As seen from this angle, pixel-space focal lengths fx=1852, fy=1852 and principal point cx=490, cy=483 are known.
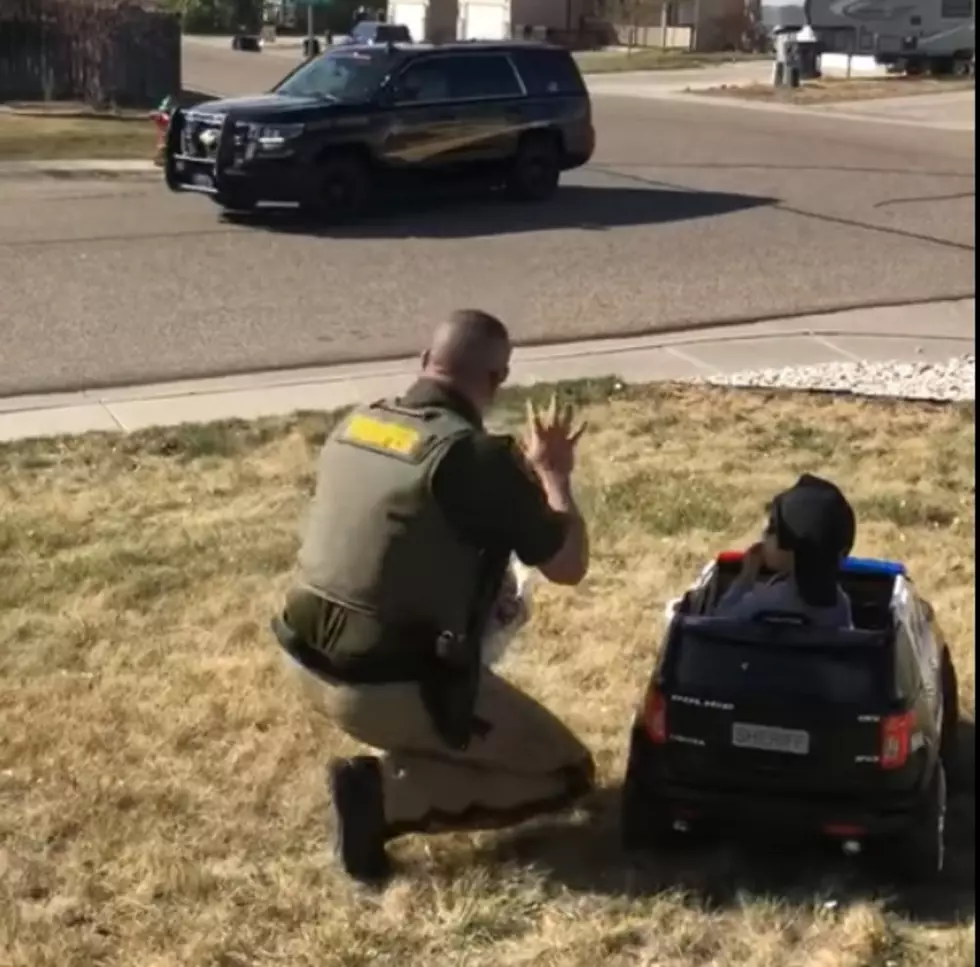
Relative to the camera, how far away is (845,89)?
37594mm

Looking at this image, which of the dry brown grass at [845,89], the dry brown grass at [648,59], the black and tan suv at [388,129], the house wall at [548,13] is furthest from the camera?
the house wall at [548,13]

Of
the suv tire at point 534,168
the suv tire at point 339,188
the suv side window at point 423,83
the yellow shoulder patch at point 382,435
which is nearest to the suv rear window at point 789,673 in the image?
the yellow shoulder patch at point 382,435

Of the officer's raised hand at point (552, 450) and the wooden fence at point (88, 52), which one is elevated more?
the wooden fence at point (88, 52)

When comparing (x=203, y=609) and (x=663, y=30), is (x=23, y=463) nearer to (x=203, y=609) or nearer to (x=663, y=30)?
(x=203, y=609)

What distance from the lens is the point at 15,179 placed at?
20359 mm

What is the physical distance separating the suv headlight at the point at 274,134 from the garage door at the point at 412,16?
50919 millimetres

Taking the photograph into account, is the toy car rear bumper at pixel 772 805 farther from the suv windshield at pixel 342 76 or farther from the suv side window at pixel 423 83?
the suv side window at pixel 423 83

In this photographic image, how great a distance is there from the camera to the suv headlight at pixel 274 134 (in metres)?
16.2

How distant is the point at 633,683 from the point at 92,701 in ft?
5.41

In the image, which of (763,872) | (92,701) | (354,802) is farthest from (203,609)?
(763,872)

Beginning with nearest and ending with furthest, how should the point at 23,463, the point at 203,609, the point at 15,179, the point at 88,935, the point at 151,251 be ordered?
the point at 88,935
the point at 203,609
the point at 23,463
the point at 151,251
the point at 15,179

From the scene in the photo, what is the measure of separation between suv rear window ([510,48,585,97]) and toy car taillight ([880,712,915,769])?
14.4m

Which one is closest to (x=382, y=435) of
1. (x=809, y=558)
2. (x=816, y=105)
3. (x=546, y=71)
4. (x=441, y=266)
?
(x=809, y=558)

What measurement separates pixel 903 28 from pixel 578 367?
110 feet
